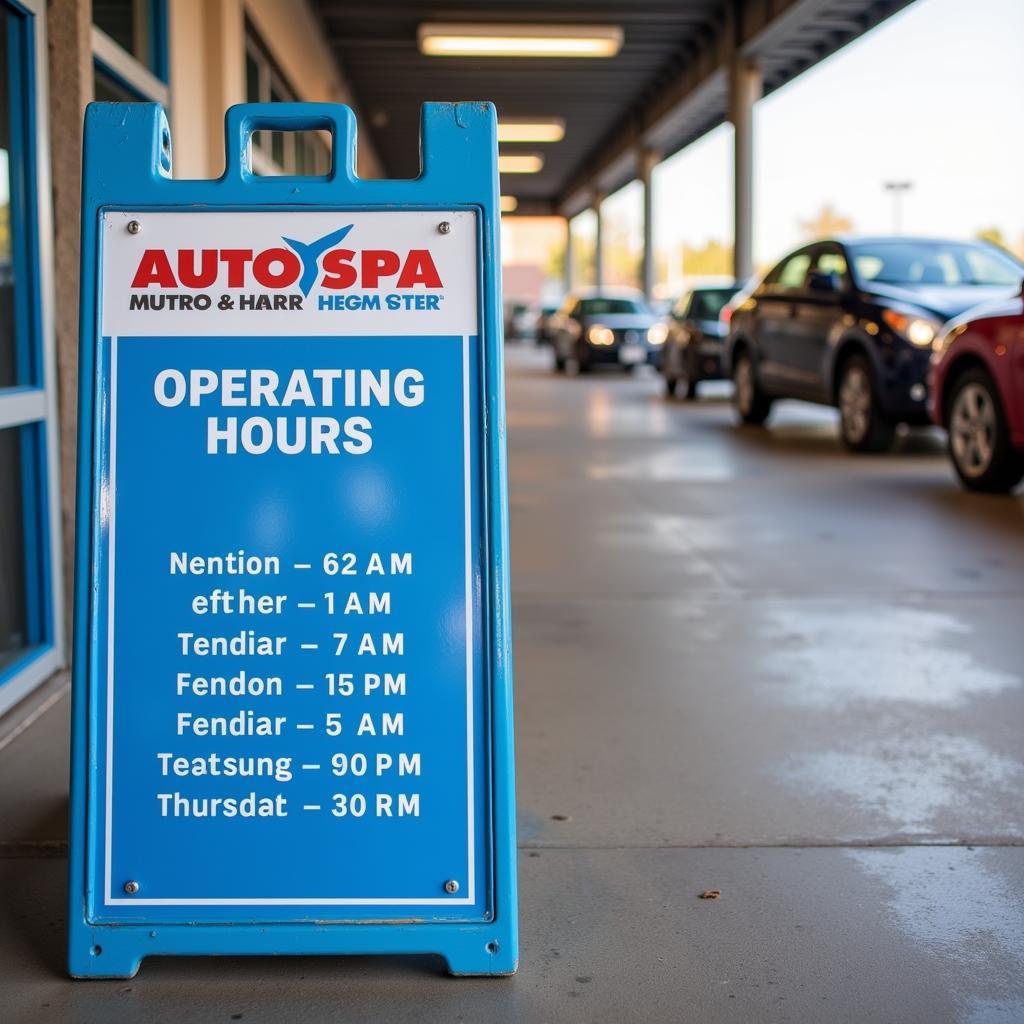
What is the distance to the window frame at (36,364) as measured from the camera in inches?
182

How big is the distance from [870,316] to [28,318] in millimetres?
8193

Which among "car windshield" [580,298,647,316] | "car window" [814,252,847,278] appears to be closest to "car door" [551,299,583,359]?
"car windshield" [580,298,647,316]

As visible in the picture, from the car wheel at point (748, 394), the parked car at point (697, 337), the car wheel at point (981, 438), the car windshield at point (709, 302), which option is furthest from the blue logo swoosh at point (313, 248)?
the car windshield at point (709, 302)

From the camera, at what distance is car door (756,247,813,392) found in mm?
13133

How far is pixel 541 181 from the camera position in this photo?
162 feet

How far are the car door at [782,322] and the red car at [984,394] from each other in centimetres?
352

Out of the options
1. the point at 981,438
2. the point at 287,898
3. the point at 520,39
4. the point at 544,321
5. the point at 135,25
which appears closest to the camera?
the point at 287,898

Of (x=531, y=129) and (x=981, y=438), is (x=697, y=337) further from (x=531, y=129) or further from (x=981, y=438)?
(x=531, y=129)

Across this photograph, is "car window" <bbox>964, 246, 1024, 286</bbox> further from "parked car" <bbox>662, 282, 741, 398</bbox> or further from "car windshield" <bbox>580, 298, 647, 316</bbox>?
"car windshield" <bbox>580, 298, 647, 316</bbox>

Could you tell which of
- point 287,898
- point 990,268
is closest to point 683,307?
point 990,268

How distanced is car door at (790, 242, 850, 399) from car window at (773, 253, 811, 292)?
23 centimetres

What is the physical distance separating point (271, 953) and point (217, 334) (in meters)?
1.16

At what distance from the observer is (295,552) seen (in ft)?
9.02

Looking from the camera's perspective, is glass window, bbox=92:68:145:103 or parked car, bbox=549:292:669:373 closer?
glass window, bbox=92:68:145:103
